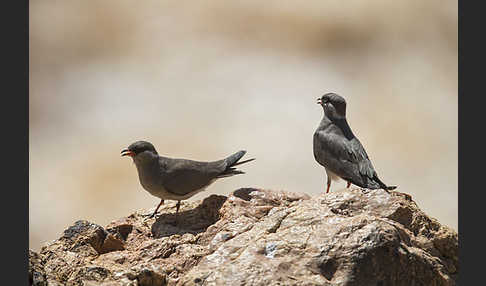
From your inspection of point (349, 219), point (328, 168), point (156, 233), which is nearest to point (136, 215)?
point (156, 233)

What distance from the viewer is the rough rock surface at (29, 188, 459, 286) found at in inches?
252

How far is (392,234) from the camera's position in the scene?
6.63 meters

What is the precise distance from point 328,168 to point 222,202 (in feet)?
5.51

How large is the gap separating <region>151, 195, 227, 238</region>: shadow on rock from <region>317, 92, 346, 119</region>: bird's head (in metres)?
2.02

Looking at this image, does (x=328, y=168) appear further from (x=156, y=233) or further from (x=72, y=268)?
(x=72, y=268)

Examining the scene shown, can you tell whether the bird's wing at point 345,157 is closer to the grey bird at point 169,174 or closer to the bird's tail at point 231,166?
the bird's tail at point 231,166

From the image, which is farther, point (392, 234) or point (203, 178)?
point (203, 178)

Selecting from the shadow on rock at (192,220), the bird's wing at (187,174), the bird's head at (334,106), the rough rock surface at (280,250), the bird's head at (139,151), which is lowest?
the rough rock surface at (280,250)

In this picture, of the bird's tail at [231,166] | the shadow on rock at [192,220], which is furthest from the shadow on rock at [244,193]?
the bird's tail at [231,166]

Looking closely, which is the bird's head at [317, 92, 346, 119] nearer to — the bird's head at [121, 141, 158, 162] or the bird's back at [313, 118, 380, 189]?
the bird's back at [313, 118, 380, 189]

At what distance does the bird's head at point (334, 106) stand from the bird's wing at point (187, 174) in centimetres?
164

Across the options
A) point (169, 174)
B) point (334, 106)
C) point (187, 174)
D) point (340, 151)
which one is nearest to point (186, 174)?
point (187, 174)

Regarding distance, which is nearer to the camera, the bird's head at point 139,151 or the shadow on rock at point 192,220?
the shadow on rock at point 192,220

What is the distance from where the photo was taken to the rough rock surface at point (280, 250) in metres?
6.41
